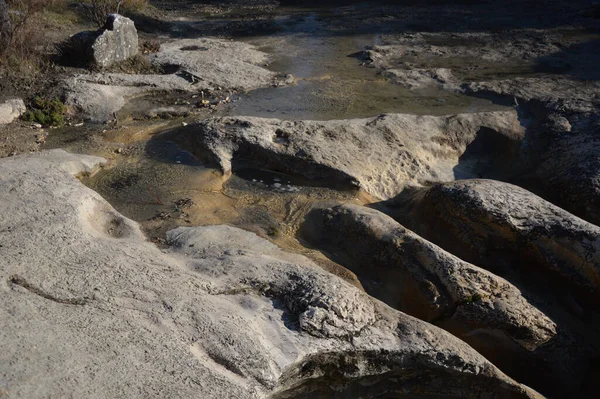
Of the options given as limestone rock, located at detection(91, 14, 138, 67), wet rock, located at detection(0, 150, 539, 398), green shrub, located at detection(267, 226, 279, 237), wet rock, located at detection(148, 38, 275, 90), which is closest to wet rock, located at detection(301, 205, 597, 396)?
wet rock, located at detection(0, 150, 539, 398)

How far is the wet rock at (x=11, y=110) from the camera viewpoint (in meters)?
8.79

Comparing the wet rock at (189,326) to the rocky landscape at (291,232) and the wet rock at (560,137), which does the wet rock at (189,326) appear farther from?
the wet rock at (560,137)

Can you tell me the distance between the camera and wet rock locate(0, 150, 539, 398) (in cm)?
395

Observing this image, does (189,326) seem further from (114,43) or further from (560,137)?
(114,43)

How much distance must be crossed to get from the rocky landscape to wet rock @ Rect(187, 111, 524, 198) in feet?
0.10

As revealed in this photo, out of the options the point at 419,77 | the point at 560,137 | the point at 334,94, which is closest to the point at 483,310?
the point at 560,137

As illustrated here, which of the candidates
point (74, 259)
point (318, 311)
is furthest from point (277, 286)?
point (74, 259)

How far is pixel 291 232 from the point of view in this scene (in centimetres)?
655

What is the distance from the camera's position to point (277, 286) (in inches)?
198

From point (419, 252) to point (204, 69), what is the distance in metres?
6.95

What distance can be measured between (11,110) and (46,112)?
48 cm

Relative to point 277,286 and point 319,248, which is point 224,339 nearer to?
point 277,286

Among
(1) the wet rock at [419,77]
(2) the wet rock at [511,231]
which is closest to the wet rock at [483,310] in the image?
(2) the wet rock at [511,231]

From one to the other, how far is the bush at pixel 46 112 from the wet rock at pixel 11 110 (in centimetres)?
11
